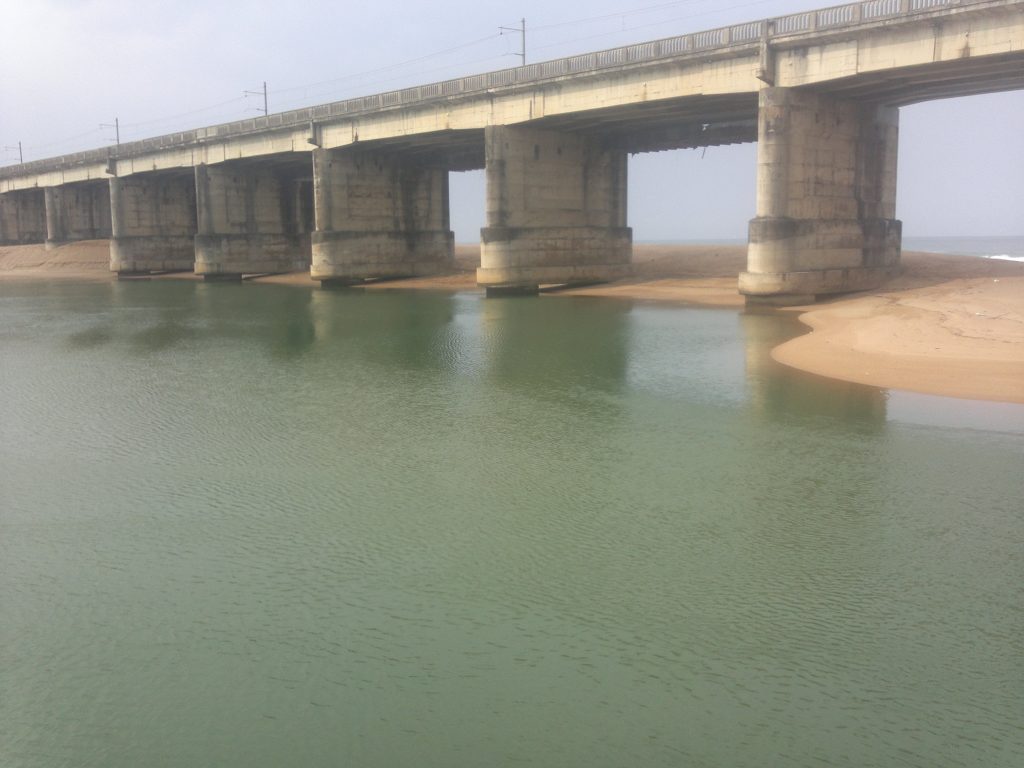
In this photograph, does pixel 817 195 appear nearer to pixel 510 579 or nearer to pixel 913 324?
pixel 913 324

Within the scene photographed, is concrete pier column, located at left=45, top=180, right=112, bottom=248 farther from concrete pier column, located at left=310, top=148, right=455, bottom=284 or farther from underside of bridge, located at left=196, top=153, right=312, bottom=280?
concrete pier column, located at left=310, top=148, right=455, bottom=284

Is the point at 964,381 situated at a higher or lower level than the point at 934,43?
lower

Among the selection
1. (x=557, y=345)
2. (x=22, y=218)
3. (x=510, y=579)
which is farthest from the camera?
(x=22, y=218)

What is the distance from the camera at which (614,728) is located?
6.80 metres

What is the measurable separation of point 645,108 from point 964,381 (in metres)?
24.8

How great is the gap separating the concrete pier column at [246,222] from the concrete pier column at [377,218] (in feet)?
47.0

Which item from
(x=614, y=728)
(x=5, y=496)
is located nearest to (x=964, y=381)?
(x=614, y=728)

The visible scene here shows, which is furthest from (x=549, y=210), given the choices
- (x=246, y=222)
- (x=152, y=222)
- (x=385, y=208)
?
(x=152, y=222)

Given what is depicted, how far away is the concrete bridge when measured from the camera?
32781 millimetres

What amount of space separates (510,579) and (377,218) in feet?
175

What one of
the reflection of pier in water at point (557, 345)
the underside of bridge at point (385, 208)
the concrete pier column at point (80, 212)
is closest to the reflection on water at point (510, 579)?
the reflection of pier in water at point (557, 345)

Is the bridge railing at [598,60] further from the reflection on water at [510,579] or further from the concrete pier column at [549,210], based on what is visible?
the reflection on water at [510,579]

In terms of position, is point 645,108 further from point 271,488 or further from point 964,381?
point 271,488

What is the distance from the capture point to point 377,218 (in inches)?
2392
